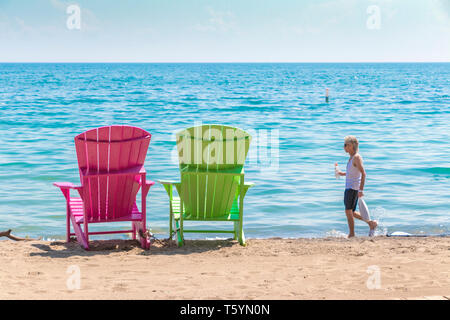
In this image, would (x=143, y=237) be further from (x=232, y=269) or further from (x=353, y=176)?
(x=353, y=176)

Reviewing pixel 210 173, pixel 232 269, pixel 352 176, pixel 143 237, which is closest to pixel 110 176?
pixel 143 237

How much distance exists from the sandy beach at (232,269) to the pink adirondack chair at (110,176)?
0.29 meters

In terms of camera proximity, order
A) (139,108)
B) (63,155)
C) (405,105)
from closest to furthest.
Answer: (63,155) → (139,108) → (405,105)

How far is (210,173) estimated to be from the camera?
17.6 ft

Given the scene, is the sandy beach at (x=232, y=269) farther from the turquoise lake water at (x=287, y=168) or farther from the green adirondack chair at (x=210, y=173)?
the turquoise lake water at (x=287, y=168)

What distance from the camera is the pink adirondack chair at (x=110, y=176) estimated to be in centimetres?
519

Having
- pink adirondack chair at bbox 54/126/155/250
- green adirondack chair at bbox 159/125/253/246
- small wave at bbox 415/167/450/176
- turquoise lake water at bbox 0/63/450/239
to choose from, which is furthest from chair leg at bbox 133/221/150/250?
small wave at bbox 415/167/450/176

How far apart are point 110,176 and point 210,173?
3.16 ft

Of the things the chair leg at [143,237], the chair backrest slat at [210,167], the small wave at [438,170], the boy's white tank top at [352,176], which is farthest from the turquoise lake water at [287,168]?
the chair backrest slat at [210,167]

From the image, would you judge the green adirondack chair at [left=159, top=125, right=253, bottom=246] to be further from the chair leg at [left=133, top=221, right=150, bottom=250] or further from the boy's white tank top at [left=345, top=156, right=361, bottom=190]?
the boy's white tank top at [left=345, top=156, right=361, bottom=190]
